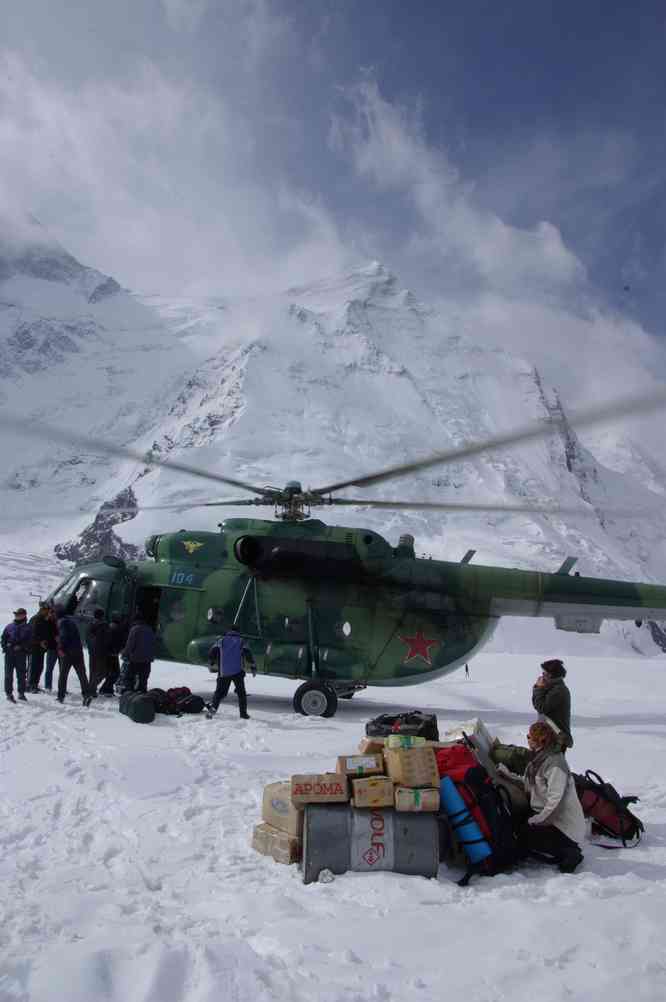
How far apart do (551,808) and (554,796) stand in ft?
→ 0.28

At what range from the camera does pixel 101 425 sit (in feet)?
526

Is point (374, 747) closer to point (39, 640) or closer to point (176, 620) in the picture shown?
point (176, 620)

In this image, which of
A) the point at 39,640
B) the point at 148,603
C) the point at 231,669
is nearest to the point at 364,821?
the point at 231,669

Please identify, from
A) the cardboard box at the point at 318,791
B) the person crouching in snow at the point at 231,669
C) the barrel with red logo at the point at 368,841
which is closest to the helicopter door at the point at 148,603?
the person crouching in snow at the point at 231,669

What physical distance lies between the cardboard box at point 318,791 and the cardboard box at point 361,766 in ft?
Answer: 0.51

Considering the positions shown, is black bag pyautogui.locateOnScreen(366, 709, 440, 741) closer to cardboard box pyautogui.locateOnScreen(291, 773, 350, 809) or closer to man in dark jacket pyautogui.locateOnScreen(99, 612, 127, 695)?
cardboard box pyautogui.locateOnScreen(291, 773, 350, 809)

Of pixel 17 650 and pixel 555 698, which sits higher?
pixel 555 698

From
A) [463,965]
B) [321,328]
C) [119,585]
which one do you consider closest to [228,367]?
[321,328]

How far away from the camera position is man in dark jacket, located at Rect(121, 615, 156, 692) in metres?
11.4

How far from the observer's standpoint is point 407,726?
7.19 meters

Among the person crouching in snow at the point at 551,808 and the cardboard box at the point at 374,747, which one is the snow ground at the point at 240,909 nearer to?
the person crouching in snow at the point at 551,808

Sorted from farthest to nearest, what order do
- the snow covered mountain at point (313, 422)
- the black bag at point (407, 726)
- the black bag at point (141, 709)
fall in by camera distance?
the snow covered mountain at point (313, 422)
the black bag at point (141, 709)
the black bag at point (407, 726)

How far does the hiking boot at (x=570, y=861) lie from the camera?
491cm

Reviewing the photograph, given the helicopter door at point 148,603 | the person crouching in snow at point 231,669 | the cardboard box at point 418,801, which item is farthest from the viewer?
the helicopter door at point 148,603
